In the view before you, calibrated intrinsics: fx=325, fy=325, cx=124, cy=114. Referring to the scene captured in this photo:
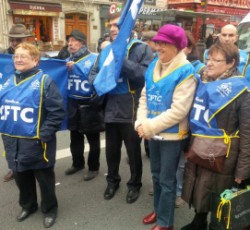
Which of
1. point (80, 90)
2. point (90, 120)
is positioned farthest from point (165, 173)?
point (80, 90)

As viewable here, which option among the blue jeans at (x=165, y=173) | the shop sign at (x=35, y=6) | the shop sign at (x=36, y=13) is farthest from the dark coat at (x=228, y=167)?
the shop sign at (x=36, y=13)

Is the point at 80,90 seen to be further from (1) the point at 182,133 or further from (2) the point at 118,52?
(1) the point at 182,133

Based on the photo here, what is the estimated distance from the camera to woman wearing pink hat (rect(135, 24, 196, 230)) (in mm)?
2496

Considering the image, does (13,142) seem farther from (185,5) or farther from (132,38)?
(185,5)

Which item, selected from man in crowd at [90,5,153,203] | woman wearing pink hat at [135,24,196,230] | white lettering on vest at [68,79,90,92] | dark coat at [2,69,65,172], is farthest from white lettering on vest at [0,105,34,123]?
white lettering on vest at [68,79,90,92]

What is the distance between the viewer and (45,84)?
2.82 m

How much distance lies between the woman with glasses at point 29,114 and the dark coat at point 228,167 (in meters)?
1.25

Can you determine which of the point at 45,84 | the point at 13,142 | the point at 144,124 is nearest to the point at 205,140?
the point at 144,124

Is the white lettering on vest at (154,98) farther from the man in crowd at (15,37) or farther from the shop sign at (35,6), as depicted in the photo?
the shop sign at (35,6)

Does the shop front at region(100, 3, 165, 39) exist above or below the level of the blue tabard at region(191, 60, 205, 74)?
above

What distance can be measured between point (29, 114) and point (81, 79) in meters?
1.08

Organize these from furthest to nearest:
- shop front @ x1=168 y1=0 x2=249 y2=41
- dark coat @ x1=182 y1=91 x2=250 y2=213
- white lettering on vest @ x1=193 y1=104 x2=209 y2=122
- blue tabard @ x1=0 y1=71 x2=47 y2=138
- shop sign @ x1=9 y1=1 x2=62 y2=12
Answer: shop front @ x1=168 y1=0 x2=249 y2=41 < shop sign @ x1=9 y1=1 x2=62 y2=12 < blue tabard @ x1=0 y1=71 x2=47 y2=138 < white lettering on vest @ x1=193 y1=104 x2=209 y2=122 < dark coat @ x1=182 y1=91 x2=250 y2=213

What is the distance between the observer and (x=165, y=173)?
2.70m

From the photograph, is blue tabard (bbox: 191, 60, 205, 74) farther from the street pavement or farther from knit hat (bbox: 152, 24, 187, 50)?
the street pavement
